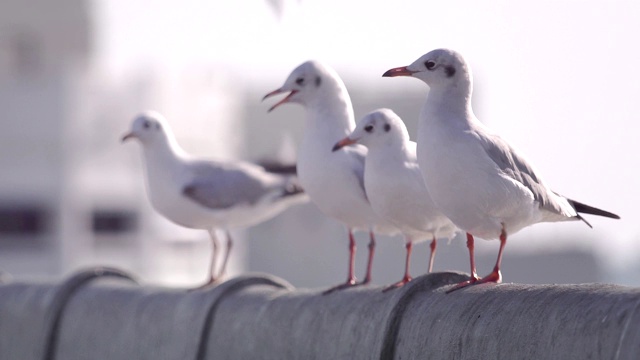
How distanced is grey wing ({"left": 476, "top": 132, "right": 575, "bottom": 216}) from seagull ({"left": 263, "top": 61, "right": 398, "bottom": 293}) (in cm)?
129

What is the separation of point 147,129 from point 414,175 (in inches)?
133

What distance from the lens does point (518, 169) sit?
20.7 feet

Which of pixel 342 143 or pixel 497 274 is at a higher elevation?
pixel 342 143

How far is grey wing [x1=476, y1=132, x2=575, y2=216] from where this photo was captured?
620 centimetres

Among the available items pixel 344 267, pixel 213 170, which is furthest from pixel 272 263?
pixel 213 170

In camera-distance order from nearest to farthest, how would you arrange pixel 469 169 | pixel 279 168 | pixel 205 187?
pixel 469 169
pixel 205 187
pixel 279 168

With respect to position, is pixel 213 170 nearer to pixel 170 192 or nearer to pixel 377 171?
pixel 170 192

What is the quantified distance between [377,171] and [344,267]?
5228 centimetres

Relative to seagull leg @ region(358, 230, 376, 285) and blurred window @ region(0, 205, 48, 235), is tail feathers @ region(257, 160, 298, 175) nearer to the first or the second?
seagull leg @ region(358, 230, 376, 285)

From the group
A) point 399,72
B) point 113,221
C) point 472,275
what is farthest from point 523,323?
point 113,221

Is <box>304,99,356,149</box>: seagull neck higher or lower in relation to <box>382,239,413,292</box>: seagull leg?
higher

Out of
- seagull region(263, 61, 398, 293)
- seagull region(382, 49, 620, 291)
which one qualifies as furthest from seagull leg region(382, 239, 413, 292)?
seagull region(382, 49, 620, 291)

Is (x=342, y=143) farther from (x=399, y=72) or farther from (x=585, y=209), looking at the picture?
(x=585, y=209)

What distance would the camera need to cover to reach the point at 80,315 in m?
7.78
